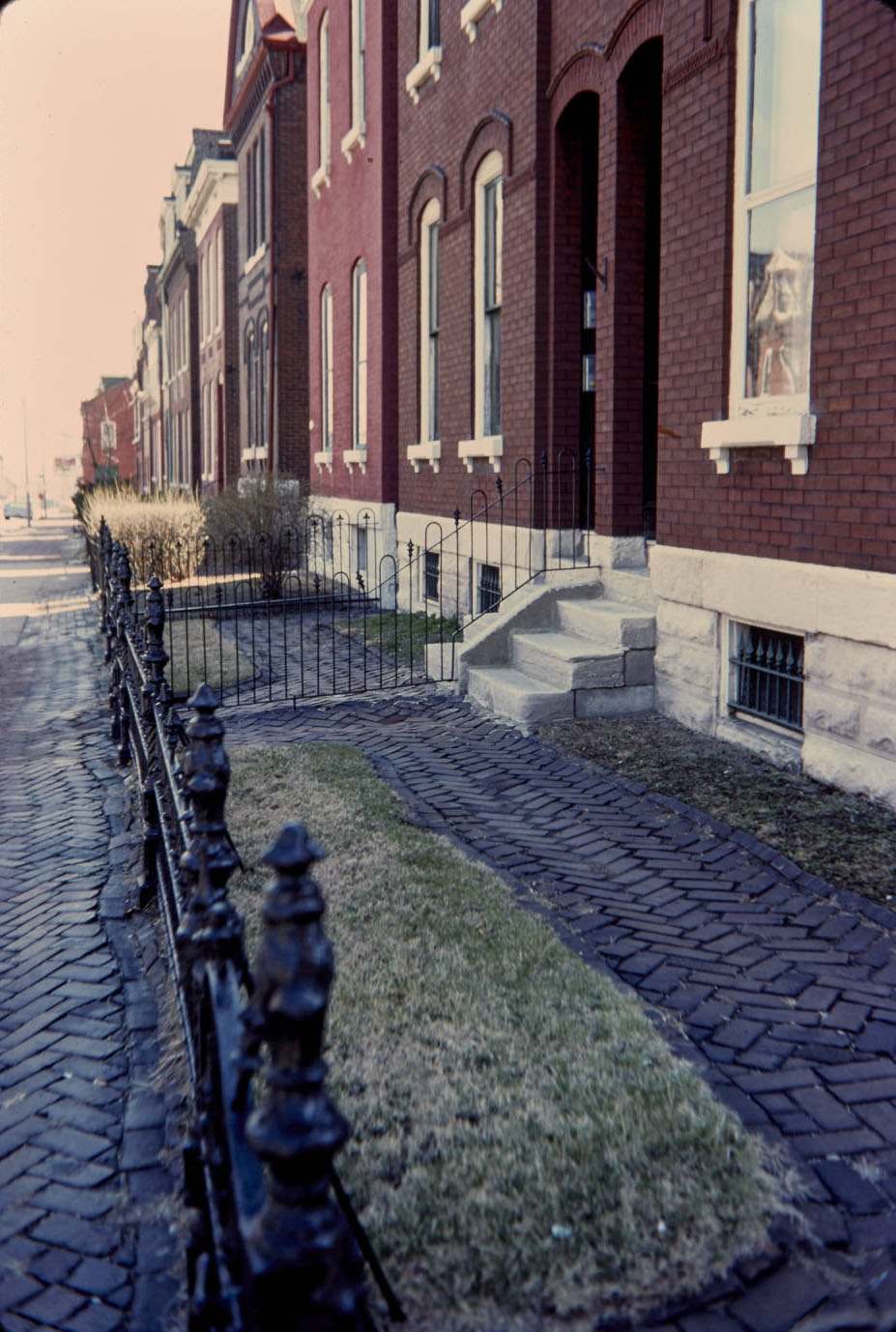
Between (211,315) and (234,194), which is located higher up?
(234,194)

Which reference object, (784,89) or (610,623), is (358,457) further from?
(784,89)

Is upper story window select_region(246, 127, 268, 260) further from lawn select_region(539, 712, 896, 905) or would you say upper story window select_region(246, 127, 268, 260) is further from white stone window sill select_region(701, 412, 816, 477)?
lawn select_region(539, 712, 896, 905)

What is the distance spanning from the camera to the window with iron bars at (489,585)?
13281mm

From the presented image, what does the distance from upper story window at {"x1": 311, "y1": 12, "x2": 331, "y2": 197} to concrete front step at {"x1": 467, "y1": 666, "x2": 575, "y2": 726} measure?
41.5 feet

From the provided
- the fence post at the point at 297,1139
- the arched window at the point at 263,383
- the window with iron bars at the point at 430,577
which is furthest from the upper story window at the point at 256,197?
the fence post at the point at 297,1139

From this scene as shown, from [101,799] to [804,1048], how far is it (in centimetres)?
529

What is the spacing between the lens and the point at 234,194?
31.3m

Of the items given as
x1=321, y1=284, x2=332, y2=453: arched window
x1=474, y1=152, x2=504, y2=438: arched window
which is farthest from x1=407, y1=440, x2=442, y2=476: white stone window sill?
x1=321, y1=284, x2=332, y2=453: arched window

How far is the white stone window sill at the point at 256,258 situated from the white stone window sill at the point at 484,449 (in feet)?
45.4

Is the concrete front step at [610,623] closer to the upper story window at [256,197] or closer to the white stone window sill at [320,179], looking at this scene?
the white stone window sill at [320,179]

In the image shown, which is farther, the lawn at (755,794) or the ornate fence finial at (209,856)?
the lawn at (755,794)

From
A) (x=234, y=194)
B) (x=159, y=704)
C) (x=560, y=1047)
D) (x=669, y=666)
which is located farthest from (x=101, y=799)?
(x=234, y=194)

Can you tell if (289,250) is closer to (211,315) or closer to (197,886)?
(211,315)

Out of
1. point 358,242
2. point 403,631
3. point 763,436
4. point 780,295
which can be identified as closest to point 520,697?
point 763,436
